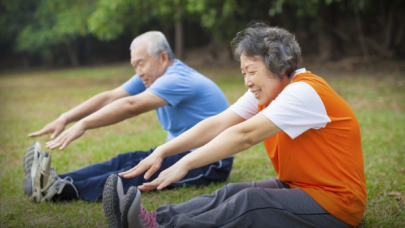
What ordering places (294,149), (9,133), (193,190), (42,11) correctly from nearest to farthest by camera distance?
(294,149) → (193,190) → (9,133) → (42,11)

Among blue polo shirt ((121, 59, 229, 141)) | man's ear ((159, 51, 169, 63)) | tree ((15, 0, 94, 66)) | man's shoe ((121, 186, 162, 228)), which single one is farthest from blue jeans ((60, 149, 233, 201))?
tree ((15, 0, 94, 66))

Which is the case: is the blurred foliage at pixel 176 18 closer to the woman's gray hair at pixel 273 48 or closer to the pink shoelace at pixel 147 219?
the woman's gray hair at pixel 273 48

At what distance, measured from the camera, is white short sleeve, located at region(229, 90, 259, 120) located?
2.53m

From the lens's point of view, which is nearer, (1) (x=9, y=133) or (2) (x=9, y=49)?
(1) (x=9, y=133)

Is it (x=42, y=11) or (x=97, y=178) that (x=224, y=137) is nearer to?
(x=97, y=178)

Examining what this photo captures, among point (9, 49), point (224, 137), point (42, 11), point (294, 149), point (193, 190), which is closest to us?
point (224, 137)

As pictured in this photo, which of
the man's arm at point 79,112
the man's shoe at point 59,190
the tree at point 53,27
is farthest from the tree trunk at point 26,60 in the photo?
the man's shoe at point 59,190

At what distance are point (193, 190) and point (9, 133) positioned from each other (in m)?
4.64

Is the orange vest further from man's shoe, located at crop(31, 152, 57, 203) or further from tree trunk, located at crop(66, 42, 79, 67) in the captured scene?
tree trunk, located at crop(66, 42, 79, 67)

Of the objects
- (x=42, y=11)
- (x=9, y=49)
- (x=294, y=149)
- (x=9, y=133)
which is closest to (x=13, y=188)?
(x=294, y=149)

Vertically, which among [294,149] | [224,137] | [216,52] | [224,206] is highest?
[224,137]

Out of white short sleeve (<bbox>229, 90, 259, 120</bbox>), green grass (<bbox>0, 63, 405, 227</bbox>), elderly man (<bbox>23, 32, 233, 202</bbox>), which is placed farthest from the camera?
elderly man (<bbox>23, 32, 233, 202</bbox>)

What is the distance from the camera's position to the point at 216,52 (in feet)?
68.0

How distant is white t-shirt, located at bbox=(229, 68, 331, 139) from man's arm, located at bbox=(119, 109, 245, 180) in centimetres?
51
